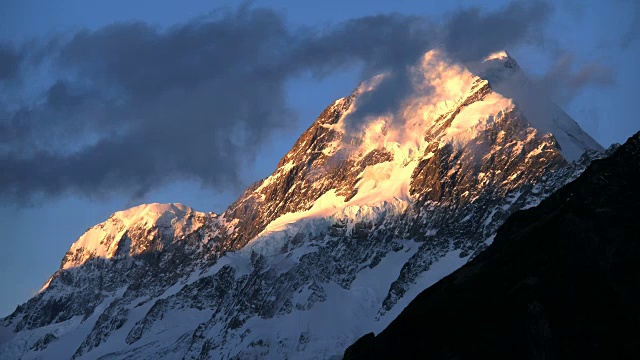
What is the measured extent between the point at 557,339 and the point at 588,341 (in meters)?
4.21

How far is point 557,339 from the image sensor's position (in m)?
199

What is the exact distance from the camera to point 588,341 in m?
197

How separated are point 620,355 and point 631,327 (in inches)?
246

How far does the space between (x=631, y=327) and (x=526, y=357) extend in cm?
1366

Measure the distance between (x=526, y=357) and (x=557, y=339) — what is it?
183 inches

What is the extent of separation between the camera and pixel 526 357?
19862cm

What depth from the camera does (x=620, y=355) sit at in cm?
19150

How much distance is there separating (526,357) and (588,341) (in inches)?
317

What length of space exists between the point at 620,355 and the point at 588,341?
20.8 ft

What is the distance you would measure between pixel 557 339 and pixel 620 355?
1020 centimetres

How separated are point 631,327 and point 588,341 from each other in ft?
18.5
